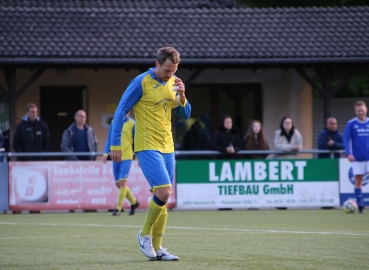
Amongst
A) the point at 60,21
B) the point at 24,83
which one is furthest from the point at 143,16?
the point at 24,83

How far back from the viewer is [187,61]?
20.5m

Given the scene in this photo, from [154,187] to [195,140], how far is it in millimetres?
13767

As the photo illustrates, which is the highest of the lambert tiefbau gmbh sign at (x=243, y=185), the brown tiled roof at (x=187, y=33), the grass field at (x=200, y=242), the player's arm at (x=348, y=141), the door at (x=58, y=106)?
the brown tiled roof at (x=187, y=33)

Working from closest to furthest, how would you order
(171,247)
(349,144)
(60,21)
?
(171,247)
(349,144)
(60,21)

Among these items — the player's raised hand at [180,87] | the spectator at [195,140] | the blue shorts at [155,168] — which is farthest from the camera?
the spectator at [195,140]

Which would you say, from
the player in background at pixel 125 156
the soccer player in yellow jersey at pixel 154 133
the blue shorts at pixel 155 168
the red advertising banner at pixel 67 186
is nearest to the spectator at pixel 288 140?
the red advertising banner at pixel 67 186

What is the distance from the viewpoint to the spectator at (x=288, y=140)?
18.3 m

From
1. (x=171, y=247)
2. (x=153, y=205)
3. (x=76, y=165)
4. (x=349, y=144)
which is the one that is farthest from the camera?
(x=76, y=165)

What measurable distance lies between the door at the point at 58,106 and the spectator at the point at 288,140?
6523 millimetres

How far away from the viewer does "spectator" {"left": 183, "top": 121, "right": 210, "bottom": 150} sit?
71.6 feet

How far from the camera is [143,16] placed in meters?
22.4

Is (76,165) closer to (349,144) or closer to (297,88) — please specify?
(349,144)

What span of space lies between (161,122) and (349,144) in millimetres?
8736

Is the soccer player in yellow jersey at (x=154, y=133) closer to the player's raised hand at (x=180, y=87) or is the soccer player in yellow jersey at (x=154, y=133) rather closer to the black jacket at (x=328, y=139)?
the player's raised hand at (x=180, y=87)
